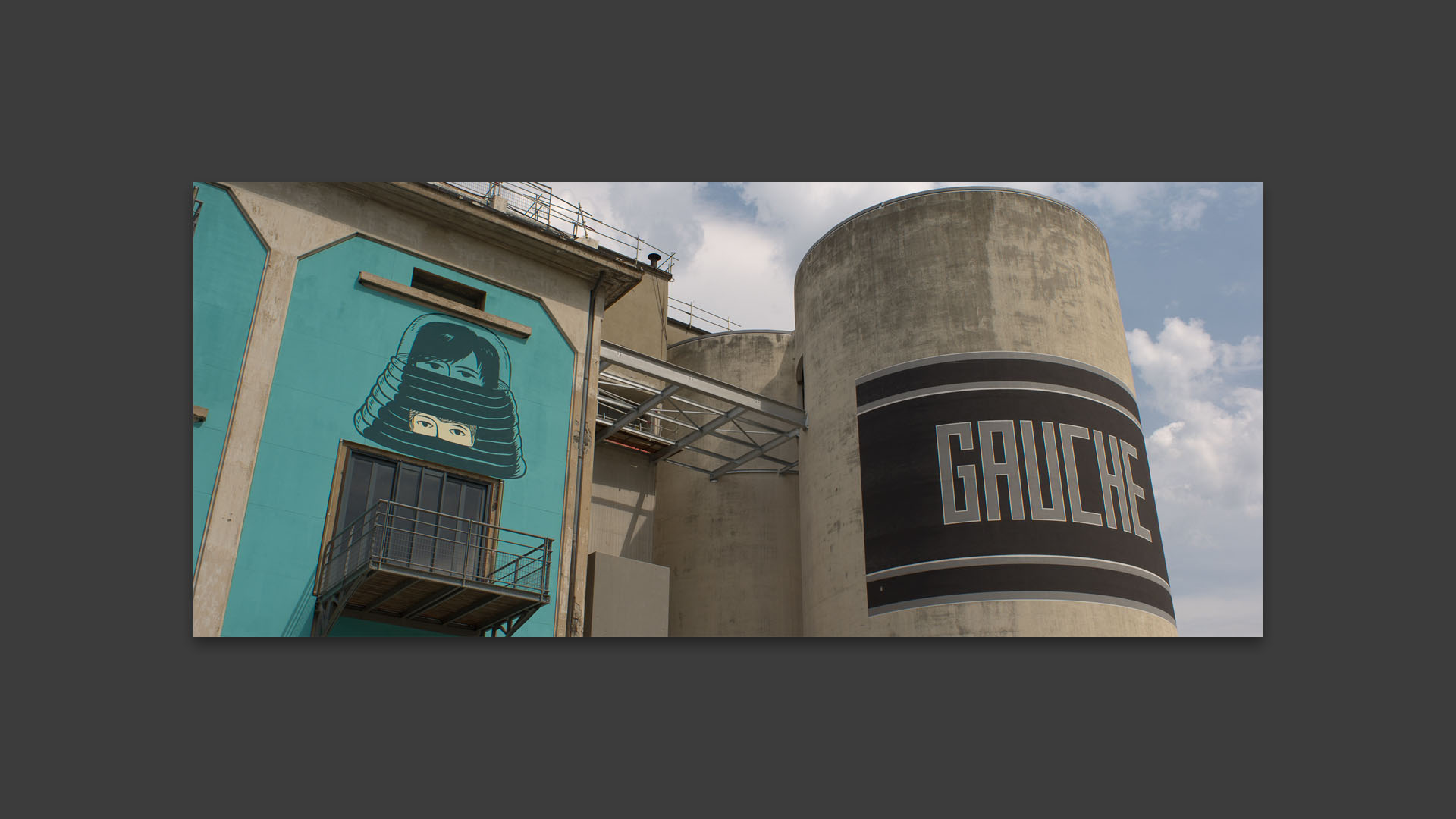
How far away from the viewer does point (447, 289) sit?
1753 centimetres

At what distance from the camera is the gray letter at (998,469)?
18609 millimetres

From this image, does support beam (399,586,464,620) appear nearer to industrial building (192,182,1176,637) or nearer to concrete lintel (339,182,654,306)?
industrial building (192,182,1176,637)

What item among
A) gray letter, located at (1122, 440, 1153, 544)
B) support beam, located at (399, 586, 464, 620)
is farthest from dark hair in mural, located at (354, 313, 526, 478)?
gray letter, located at (1122, 440, 1153, 544)

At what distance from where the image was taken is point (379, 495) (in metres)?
15.3

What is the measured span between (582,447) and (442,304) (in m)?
3.10

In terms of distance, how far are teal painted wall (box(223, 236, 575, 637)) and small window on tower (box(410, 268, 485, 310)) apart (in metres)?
0.11

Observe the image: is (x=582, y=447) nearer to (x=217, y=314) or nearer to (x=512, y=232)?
(x=512, y=232)

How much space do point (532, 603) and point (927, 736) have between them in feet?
19.3

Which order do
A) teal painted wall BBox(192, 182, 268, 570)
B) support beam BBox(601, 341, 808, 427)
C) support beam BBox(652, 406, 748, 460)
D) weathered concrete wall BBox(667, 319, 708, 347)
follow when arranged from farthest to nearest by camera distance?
weathered concrete wall BBox(667, 319, 708, 347) → support beam BBox(652, 406, 748, 460) → support beam BBox(601, 341, 808, 427) → teal painted wall BBox(192, 182, 268, 570)

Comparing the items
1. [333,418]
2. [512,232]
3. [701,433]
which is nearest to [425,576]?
[333,418]

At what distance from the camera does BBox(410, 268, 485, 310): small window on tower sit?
1727 centimetres

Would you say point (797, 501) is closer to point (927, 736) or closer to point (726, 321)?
point (726, 321)

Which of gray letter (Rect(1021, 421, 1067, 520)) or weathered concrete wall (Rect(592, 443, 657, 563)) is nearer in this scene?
gray letter (Rect(1021, 421, 1067, 520))

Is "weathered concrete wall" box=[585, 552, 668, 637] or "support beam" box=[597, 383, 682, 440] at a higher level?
"support beam" box=[597, 383, 682, 440]
